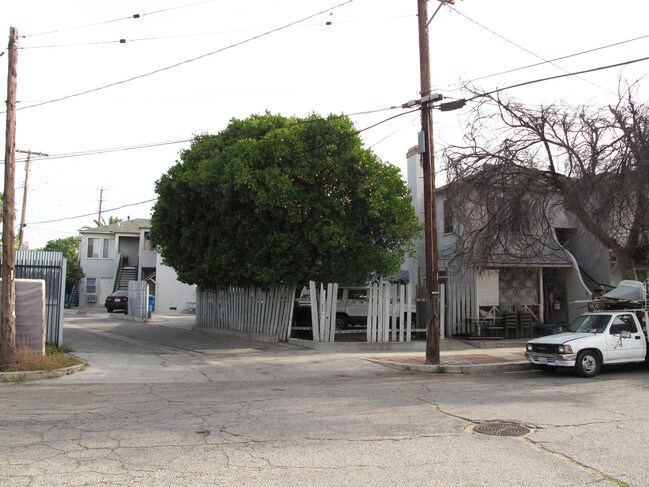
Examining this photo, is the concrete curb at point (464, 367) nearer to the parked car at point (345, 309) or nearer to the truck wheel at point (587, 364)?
the truck wheel at point (587, 364)

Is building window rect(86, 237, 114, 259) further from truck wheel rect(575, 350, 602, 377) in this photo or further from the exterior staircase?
truck wheel rect(575, 350, 602, 377)

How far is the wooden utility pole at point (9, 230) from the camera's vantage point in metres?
11.0

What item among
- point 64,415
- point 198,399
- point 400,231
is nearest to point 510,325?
point 400,231

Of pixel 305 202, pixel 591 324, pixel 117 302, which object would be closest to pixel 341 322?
pixel 305 202

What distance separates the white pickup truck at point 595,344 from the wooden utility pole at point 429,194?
2321mm

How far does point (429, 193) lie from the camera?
13.3 meters

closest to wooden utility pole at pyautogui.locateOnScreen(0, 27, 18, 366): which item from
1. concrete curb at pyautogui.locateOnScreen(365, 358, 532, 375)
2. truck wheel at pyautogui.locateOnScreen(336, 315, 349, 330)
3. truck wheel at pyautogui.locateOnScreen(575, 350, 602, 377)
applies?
concrete curb at pyautogui.locateOnScreen(365, 358, 532, 375)

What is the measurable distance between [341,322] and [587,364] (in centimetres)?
877

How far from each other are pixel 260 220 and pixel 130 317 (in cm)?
1546

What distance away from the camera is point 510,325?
798 inches

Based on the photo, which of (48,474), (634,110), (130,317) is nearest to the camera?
(48,474)

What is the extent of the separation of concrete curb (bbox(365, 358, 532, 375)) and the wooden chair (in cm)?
638

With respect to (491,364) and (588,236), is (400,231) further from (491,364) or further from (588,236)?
(588,236)

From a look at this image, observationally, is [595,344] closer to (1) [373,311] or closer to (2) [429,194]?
(2) [429,194]
